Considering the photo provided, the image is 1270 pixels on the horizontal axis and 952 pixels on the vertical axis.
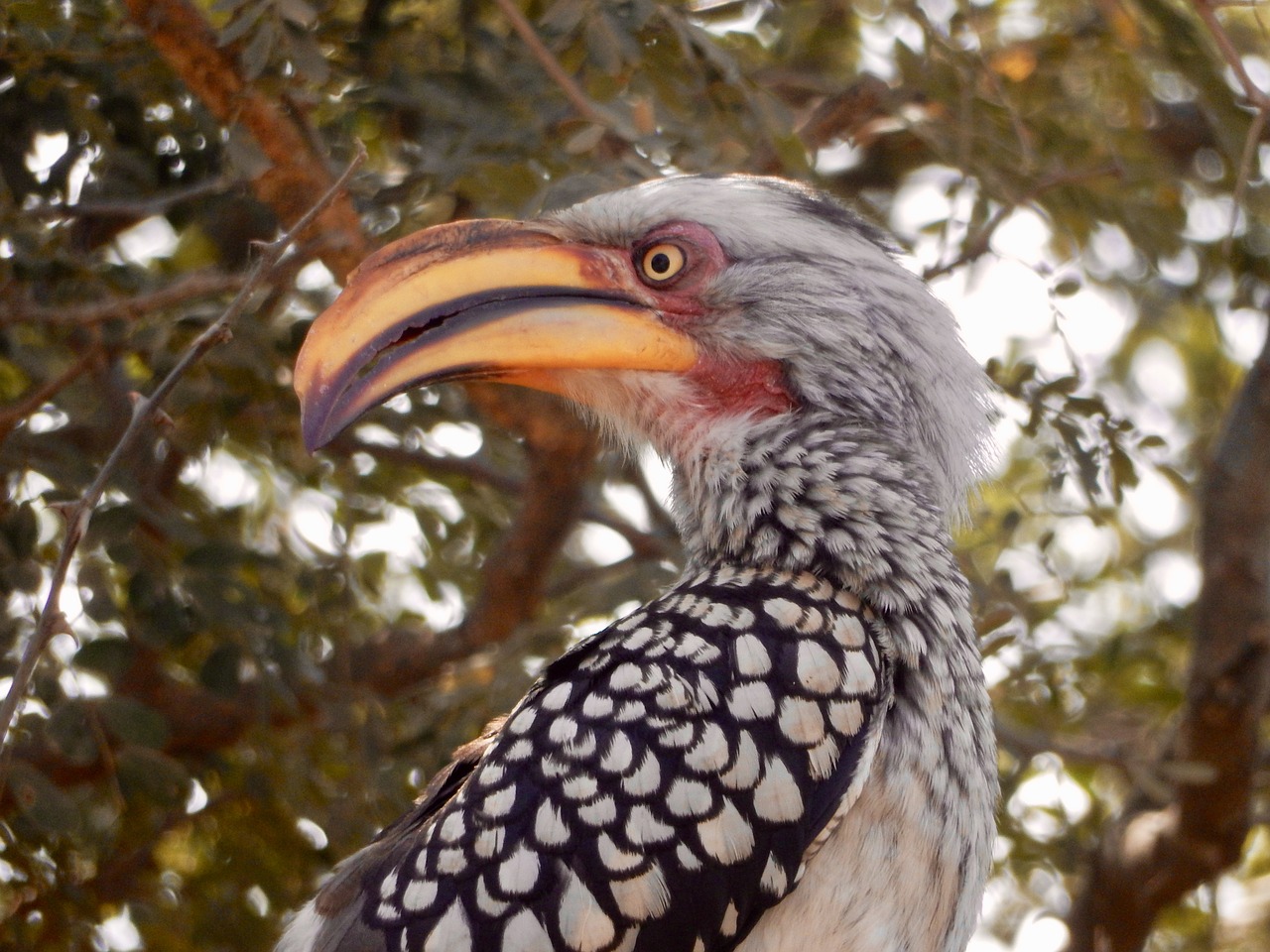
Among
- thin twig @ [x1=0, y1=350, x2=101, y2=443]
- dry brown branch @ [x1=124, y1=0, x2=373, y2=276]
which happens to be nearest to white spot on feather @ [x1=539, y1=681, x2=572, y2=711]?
dry brown branch @ [x1=124, y1=0, x2=373, y2=276]

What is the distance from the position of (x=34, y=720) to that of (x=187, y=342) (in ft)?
Answer: 2.64

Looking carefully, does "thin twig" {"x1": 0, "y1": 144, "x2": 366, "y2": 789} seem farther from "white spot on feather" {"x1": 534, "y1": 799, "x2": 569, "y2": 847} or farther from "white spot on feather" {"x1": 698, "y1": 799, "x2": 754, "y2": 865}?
"white spot on feather" {"x1": 698, "y1": 799, "x2": 754, "y2": 865}

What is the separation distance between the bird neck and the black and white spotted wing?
109mm

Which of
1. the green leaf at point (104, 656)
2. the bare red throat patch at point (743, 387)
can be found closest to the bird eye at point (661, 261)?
the bare red throat patch at point (743, 387)

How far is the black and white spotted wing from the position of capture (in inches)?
73.7

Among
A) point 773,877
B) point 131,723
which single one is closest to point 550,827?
point 773,877

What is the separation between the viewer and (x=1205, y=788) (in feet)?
12.7

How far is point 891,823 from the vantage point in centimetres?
197

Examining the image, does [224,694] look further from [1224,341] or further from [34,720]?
[1224,341]

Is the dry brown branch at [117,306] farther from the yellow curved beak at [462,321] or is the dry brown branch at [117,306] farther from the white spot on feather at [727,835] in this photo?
the white spot on feather at [727,835]

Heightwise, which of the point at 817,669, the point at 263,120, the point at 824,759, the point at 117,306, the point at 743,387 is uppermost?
the point at 263,120

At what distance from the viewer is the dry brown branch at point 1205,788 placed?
3.88 meters

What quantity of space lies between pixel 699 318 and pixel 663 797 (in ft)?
2.70

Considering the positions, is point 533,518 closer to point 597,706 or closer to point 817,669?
point 597,706
